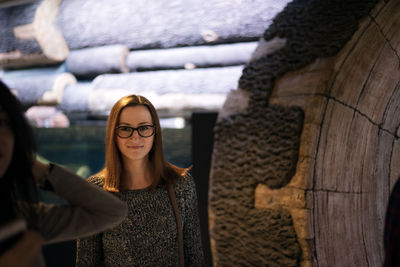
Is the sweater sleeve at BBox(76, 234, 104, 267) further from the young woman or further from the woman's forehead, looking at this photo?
the woman's forehead

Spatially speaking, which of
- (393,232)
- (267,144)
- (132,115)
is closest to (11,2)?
(132,115)

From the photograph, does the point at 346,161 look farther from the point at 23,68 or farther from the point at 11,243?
the point at 23,68

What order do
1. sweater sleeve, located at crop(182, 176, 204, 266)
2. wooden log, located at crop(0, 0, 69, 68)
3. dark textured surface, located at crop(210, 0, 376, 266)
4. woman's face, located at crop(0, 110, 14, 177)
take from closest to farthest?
woman's face, located at crop(0, 110, 14, 177), dark textured surface, located at crop(210, 0, 376, 266), sweater sleeve, located at crop(182, 176, 204, 266), wooden log, located at crop(0, 0, 69, 68)

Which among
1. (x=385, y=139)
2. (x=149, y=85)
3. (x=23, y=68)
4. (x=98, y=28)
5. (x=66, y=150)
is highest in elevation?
(x=98, y=28)

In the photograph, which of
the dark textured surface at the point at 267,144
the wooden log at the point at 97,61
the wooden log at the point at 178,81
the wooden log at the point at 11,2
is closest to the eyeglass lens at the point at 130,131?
the dark textured surface at the point at 267,144

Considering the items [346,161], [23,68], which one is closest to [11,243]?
[346,161]

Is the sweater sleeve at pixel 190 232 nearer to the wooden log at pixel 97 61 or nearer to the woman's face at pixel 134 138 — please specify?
the woman's face at pixel 134 138

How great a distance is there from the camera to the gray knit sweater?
1.34 meters

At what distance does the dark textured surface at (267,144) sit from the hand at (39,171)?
501mm

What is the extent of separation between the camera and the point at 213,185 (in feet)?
3.77

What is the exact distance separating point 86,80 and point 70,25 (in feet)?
1.68

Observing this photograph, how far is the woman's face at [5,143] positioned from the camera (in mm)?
794

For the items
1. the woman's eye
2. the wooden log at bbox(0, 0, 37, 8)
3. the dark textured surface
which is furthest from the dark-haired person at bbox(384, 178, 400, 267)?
the wooden log at bbox(0, 0, 37, 8)

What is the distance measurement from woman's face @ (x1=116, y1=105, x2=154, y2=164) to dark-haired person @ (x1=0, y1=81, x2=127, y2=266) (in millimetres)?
402
